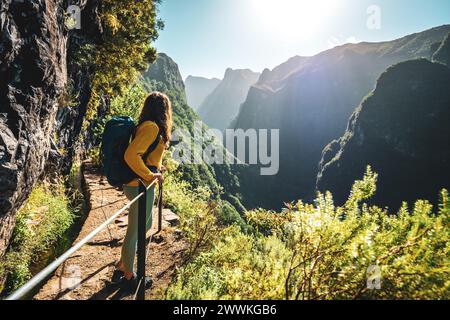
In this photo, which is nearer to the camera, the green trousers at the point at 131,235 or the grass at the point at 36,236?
the green trousers at the point at 131,235

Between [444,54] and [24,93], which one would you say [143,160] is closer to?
[24,93]

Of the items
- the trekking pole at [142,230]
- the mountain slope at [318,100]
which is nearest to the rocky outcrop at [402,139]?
the mountain slope at [318,100]

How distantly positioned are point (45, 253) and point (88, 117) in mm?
5759

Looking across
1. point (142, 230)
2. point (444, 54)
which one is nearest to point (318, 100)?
point (444, 54)

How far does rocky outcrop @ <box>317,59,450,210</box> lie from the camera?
7250 centimetres

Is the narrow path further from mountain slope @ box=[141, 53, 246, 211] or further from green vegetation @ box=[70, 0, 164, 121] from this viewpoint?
mountain slope @ box=[141, 53, 246, 211]

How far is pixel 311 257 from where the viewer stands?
200cm

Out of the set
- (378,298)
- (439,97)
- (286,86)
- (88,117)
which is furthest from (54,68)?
(286,86)

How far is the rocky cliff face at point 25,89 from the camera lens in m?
3.56

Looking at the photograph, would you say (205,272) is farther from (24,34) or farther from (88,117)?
(88,117)

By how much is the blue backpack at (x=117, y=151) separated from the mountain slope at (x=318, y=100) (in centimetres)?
13106

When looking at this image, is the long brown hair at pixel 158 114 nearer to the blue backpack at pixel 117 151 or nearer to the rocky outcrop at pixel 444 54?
the blue backpack at pixel 117 151

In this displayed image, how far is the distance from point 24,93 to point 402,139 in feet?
298

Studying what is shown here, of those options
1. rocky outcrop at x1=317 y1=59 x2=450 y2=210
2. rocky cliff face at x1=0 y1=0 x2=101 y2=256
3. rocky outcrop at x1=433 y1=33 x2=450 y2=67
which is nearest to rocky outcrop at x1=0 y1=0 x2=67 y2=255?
rocky cliff face at x1=0 y1=0 x2=101 y2=256
